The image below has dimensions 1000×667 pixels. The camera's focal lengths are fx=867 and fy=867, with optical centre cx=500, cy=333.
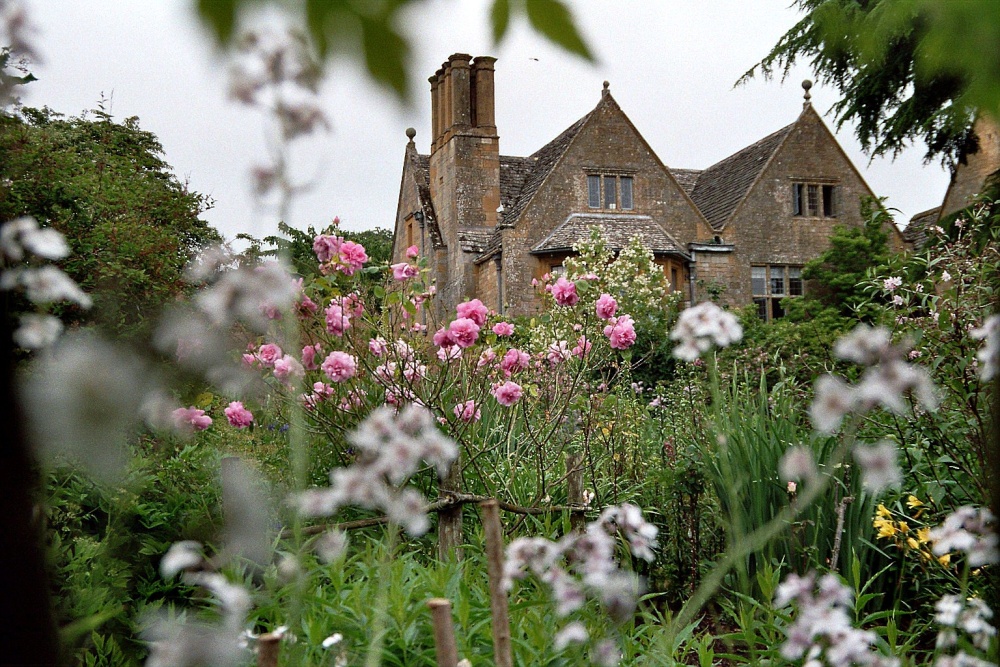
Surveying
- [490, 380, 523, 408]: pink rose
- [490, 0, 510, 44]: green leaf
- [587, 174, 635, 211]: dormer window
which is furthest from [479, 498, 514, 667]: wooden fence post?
[587, 174, 635, 211]: dormer window

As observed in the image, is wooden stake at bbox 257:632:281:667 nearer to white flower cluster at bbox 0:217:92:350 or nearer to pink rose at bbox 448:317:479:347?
white flower cluster at bbox 0:217:92:350

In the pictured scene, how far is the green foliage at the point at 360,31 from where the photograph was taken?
83cm

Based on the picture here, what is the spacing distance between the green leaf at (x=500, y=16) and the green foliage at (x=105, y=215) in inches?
Answer: 78.6

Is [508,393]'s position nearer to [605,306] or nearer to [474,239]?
[605,306]

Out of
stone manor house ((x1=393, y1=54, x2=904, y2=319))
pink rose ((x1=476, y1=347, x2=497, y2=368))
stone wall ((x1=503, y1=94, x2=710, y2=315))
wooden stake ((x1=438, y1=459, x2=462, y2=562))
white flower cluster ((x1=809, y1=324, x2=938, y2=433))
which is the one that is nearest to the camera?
white flower cluster ((x1=809, y1=324, x2=938, y2=433))

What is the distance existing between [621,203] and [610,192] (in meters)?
0.35

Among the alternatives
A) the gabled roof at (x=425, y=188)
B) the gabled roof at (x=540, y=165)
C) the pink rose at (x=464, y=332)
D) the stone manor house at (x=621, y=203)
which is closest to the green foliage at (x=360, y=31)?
the pink rose at (x=464, y=332)

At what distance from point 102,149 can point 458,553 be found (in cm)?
386

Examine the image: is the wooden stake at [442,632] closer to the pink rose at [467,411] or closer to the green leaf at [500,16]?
the green leaf at [500,16]

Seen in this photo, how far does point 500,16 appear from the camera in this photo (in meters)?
0.90

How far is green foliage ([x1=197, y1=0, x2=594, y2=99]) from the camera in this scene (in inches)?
32.6

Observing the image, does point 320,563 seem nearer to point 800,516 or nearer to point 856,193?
point 800,516

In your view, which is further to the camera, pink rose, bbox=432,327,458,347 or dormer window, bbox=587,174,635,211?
dormer window, bbox=587,174,635,211

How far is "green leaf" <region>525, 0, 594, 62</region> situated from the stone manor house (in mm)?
17326
